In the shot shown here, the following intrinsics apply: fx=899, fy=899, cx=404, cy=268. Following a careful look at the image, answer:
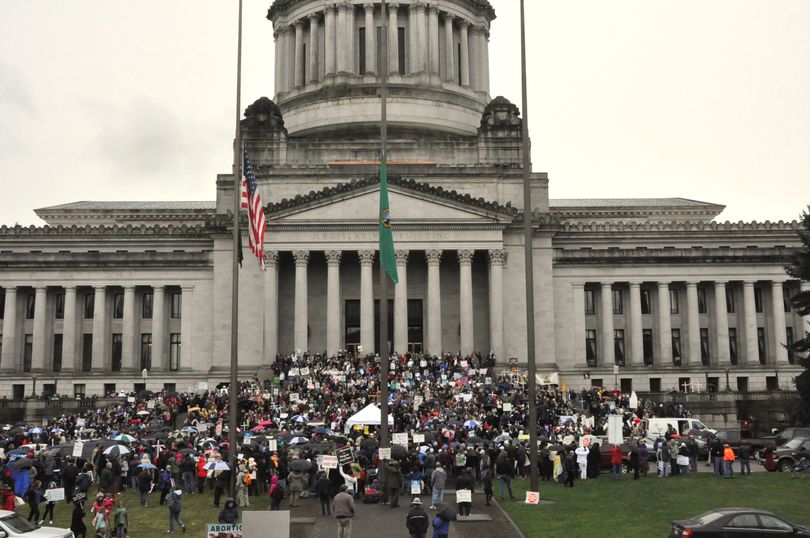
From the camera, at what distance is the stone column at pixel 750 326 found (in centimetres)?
7219

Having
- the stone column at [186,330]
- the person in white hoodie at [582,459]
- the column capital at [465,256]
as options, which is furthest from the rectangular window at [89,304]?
the person in white hoodie at [582,459]

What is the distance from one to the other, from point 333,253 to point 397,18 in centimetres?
3220

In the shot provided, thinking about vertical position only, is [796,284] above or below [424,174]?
below

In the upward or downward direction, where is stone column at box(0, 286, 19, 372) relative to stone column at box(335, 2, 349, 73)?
downward

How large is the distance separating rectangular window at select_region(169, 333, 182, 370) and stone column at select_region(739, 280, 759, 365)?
4516 cm

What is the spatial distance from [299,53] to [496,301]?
124 ft

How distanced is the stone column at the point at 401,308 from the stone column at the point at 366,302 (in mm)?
1751

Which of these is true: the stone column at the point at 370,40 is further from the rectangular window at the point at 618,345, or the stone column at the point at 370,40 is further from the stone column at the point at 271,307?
the rectangular window at the point at 618,345

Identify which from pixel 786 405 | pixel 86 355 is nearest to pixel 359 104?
pixel 86 355

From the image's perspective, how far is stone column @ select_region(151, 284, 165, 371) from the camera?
70312mm

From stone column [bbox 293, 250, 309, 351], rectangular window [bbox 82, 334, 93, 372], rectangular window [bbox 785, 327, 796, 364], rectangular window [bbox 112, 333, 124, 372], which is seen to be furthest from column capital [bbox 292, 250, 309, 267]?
rectangular window [bbox 785, 327, 796, 364]

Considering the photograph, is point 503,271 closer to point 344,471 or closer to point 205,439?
point 205,439

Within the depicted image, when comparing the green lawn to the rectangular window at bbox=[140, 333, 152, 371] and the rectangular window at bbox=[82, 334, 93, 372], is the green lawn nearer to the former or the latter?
the rectangular window at bbox=[140, 333, 152, 371]

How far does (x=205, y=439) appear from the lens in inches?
Result: 1586
